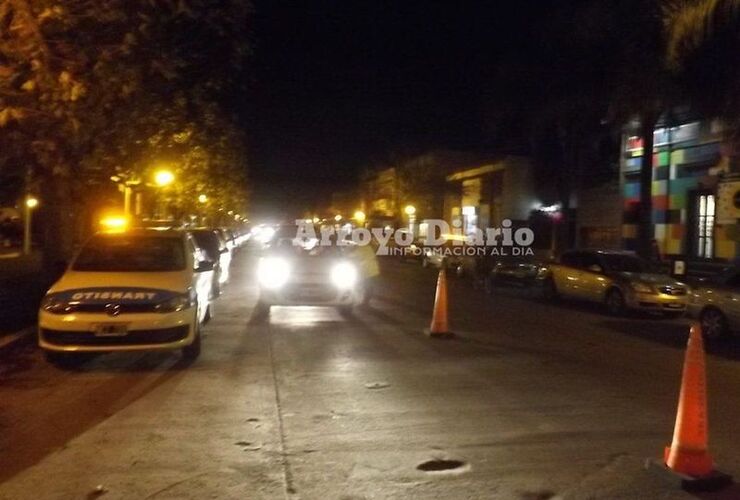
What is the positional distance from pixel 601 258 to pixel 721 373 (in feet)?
28.6

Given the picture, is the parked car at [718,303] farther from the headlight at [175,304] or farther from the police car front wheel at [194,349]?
the headlight at [175,304]

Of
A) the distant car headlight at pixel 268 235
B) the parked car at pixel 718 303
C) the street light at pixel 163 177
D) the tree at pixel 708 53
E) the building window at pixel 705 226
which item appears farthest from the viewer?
the building window at pixel 705 226

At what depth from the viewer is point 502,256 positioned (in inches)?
969

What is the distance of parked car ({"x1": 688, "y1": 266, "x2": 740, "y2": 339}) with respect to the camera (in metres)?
14.0

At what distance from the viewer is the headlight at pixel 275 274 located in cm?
1587

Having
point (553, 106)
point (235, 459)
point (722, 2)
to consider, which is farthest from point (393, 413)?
point (553, 106)

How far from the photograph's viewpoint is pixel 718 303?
14281 mm

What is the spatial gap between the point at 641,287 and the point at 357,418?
11.4 meters

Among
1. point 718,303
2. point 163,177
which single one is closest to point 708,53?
point 718,303

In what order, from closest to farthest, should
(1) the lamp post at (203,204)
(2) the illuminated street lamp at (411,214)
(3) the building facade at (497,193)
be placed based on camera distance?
(1) the lamp post at (203,204) < (3) the building facade at (497,193) < (2) the illuminated street lamp at (411,214)

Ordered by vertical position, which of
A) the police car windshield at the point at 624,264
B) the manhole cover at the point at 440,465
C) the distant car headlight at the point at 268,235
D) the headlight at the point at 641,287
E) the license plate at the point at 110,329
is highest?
the distant car headlight at the point at 268,235

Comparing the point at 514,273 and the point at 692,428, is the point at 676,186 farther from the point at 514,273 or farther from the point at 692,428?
the point at 692,428

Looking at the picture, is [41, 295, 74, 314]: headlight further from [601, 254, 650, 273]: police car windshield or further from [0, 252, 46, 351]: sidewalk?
[601, 254, 650, 273]: police car windshield

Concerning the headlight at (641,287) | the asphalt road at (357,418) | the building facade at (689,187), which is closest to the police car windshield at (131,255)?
the asphalt road at (357,418)
